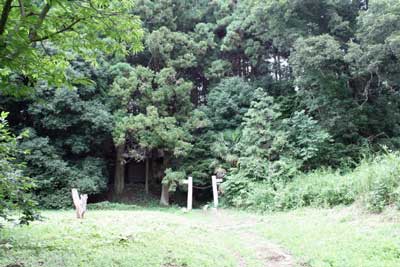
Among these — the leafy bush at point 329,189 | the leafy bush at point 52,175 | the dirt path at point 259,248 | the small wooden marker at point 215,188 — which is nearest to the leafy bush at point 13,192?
the dirt path at point 259,248

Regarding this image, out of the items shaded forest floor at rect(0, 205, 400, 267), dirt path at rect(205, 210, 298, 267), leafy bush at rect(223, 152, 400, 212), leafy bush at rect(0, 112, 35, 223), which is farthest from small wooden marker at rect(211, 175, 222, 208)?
leafy bush at rect(0, 112, 35, 223)

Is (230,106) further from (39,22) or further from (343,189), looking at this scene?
(39,22)

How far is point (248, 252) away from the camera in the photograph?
5711 millimetres

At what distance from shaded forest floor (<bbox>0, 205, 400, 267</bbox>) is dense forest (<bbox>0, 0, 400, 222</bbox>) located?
2.69m

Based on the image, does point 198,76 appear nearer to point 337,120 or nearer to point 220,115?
point 220,115

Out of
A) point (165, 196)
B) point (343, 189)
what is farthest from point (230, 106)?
point (343, 189)

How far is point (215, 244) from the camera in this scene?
6.25m

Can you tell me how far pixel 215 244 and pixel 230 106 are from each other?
10972 mm

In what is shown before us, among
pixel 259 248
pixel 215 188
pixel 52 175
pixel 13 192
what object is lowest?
pixel 259 248

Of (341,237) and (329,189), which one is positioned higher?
(329,189)

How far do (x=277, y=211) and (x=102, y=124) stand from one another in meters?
8.49

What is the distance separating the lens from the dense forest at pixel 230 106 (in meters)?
12.8

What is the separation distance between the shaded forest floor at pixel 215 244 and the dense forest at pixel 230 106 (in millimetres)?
2691

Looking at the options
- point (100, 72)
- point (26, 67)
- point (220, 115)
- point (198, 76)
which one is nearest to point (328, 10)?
point (220, 115)
